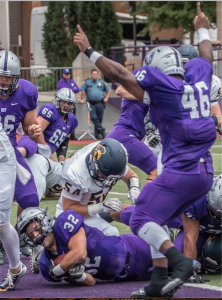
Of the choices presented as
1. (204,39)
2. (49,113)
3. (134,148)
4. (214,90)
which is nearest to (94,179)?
(204,39)

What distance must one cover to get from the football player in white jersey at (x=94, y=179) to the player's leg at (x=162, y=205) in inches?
17.2

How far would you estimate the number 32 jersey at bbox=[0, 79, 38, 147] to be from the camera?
188 inches

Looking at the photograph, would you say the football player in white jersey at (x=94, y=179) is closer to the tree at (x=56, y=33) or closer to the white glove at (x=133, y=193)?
the white glove at (x=133, y=193)

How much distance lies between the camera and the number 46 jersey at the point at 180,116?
3502 mm

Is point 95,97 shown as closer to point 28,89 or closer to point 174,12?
point 174,12

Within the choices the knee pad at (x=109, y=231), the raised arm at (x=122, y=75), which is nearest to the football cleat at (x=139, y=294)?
the knee pad at (x=109, y=231)

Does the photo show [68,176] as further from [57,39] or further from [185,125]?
[57,39]

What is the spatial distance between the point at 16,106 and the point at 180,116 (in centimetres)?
184

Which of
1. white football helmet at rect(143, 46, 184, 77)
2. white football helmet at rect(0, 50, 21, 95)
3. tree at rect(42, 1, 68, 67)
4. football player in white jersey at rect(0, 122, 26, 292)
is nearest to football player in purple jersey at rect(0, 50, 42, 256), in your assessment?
white football helmet at rect(0, 50, 21, 95)

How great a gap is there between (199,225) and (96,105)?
35.8ft

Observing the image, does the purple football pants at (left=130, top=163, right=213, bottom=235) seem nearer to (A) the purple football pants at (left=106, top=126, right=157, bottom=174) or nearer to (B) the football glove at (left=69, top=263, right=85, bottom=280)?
(B) the football glove at (left=69, top=263, right=85, bottom=280)

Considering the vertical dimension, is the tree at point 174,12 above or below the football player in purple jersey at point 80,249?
Answer: above

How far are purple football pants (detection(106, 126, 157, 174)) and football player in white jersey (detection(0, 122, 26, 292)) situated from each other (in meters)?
2.08

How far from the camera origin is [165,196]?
349 centimetres
